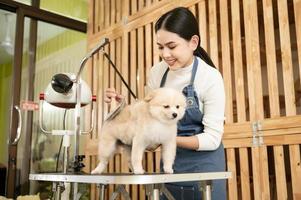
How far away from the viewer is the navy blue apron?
1.30m

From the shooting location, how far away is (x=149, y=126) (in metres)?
1.14

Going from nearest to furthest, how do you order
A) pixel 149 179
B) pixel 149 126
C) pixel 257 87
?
1. pixel 149 179
2. pixel 149 126
3. pixel 257 87

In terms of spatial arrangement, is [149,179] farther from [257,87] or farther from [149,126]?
[257,87]

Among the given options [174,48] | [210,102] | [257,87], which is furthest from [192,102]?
[257,87]

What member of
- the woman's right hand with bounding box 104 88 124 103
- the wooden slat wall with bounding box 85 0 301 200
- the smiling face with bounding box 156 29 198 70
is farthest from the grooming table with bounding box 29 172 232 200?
the wooden slat wall with bounding box 85 0 301 200

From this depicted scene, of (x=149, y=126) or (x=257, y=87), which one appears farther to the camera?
(x=257, y=87)

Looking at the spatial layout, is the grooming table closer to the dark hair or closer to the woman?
the woman

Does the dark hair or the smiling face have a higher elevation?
the dark hair

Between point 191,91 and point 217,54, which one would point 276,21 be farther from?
point 191,91

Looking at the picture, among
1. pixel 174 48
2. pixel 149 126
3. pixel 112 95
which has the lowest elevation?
pixel 149 126

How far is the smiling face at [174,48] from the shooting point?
1294mm

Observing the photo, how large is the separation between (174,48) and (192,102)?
0.70 ft

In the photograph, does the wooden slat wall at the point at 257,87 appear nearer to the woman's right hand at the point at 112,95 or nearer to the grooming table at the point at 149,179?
the woman's right hand at the point at 112,95

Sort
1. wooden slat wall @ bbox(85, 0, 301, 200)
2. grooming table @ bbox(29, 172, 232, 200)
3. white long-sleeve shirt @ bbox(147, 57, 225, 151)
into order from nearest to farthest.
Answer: grooming table @ bbox(29, 172, 232, 200) → white long-sleeve shirt @ bbox(147, 57, 225, 151) → wooden slat wall @ bbox(85, 0, 301, 200)
